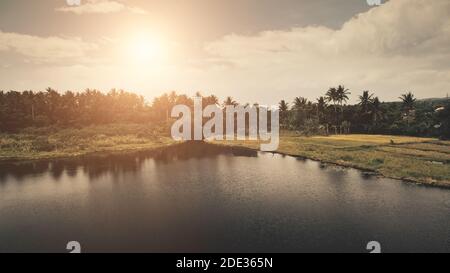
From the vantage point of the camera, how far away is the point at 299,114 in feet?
454

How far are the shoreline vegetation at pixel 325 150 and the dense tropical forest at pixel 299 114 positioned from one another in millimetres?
13762

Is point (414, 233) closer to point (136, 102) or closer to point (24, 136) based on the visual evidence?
point (24, 136)

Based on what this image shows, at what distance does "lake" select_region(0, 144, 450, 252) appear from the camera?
25.4 m

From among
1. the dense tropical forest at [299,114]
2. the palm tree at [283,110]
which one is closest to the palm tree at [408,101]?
the dense tropical forest at [299,114]

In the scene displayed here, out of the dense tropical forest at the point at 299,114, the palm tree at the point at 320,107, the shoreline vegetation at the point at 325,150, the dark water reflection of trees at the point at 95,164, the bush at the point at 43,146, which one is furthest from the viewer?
the palm tree at the point at 320,107

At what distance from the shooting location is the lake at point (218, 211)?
83.3 feet

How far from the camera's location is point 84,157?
6900 centimetres

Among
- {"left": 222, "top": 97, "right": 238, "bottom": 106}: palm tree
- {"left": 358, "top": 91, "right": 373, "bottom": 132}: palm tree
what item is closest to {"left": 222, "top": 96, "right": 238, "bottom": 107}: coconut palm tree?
{"left": 222, "top": 97, "right": 238, "bottom": 106}: palm tree

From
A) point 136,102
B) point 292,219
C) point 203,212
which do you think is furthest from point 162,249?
point 136,102

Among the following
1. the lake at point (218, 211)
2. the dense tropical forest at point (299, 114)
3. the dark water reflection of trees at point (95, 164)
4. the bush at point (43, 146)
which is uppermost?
the dense tropical forest at point (299, 114)

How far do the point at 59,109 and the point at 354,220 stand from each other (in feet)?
405

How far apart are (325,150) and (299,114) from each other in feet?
226

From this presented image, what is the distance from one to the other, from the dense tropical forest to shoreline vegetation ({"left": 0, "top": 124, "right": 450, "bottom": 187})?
13762 mm

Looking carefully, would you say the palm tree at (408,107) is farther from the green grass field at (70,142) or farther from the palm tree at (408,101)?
the green grass field at (70,142)
